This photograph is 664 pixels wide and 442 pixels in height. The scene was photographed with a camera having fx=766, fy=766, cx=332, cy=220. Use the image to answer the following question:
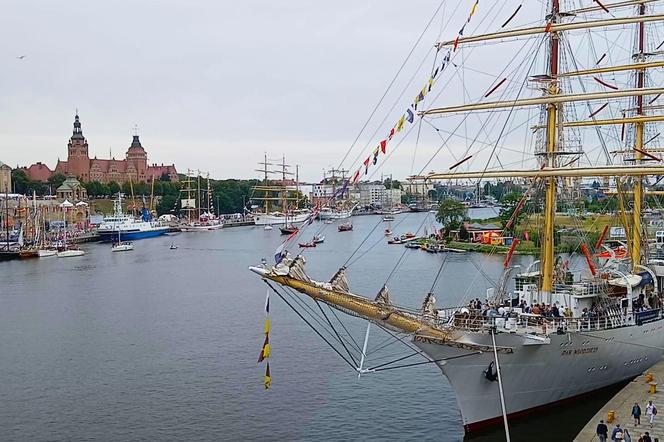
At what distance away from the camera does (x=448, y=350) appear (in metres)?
22.1

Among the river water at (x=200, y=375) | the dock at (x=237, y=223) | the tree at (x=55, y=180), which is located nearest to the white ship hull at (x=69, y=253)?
the river water at (x=200, y=375)

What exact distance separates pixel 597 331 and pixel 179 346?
19.8 m

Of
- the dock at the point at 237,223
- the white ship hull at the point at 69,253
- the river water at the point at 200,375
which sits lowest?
the river water at the point at 200,375

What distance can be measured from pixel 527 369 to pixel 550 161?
312 inches

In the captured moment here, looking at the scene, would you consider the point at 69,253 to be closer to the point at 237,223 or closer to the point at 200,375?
the point at 200,375

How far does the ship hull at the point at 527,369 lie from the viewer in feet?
73.1

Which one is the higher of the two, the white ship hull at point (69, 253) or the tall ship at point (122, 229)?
the tall ship at point (122, 229)

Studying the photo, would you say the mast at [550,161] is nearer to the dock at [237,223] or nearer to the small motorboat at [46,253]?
the small motorboat at [46,253]

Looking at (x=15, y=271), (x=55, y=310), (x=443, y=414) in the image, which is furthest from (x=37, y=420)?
(x=15, y=271)

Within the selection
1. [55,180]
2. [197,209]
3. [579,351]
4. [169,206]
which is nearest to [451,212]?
[579,351]

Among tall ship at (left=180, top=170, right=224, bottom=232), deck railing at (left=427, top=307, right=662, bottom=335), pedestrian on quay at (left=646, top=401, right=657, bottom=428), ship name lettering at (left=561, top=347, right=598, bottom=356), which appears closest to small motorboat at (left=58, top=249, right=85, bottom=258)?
tall ship at (left=180, top=170, right=224, bottom=232)

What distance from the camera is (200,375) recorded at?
30500mm

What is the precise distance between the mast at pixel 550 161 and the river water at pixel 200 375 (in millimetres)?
4557

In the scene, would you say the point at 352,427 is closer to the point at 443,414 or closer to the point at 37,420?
the point at 443,414
